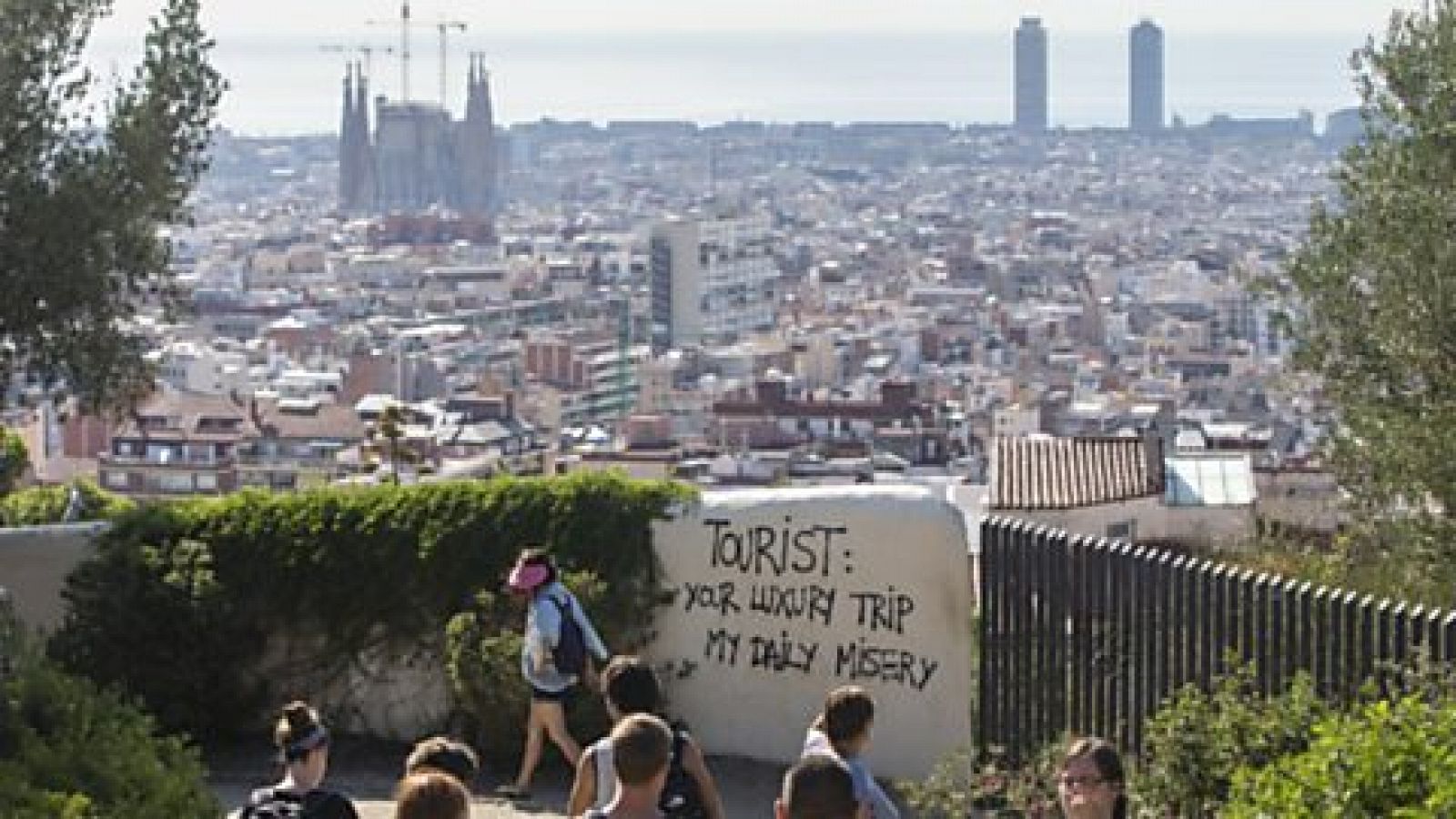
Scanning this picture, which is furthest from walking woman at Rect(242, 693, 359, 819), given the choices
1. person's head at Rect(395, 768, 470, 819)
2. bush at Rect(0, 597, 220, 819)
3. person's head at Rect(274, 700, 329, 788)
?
person's head at Rect(395, 768, 470, 819)

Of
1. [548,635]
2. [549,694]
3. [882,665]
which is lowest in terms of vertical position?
[882,665]

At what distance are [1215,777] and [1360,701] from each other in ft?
2.66

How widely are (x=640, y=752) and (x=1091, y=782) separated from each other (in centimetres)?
95

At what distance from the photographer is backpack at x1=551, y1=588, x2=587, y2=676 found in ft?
30.5

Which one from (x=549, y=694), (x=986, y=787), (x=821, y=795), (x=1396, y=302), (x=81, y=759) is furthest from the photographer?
(x=1396, y=302)

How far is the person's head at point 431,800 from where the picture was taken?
5094mm

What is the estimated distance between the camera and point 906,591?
35.3ft

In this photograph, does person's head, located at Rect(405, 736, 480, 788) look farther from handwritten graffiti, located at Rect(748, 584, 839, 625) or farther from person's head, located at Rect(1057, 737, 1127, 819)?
handwritten graffiti, located at Rect(748, 584, 839, 625)

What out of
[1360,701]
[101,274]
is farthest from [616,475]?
[1360,701]

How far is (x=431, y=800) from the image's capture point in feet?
16.8

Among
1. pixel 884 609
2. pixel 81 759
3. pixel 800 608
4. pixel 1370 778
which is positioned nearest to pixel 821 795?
pixel 1370 778

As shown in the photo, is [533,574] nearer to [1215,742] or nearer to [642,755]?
[1215,742]

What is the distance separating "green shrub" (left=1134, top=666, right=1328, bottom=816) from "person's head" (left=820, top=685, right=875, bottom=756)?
162cm

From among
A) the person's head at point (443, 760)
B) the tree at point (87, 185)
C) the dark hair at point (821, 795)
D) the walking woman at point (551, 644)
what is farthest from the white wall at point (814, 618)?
the dark hair at point (821, 795)
